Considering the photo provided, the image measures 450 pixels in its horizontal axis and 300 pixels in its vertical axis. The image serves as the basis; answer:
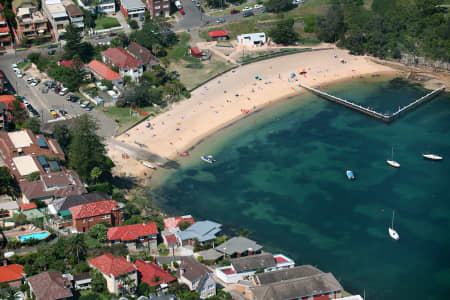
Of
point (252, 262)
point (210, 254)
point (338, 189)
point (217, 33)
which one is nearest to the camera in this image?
point (252, 262)

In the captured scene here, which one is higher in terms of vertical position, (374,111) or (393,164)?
(374,111)

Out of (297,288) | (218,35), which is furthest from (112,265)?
(218,35)

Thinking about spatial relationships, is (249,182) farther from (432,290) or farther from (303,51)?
(303,51)

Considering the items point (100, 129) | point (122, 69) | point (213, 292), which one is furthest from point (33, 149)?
Result: point (213, 292)

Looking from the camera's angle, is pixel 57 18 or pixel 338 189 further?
pixel 57 18

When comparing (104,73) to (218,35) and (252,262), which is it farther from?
(252,262)

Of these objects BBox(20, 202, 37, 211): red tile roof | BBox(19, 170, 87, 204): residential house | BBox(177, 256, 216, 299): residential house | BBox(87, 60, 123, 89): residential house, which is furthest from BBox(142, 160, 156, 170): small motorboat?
BBox(177, 256, 216, 299): residential house

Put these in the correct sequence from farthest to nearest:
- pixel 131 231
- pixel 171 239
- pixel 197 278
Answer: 1. pixel 171 239
2. pixel 131 231
3. pixel 197 278
